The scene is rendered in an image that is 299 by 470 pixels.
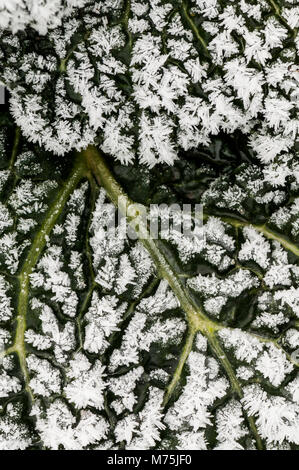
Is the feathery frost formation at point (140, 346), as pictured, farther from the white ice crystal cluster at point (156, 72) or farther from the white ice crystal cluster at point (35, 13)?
the white ice crystal cluster at point (35, 13)

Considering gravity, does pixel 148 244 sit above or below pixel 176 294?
above

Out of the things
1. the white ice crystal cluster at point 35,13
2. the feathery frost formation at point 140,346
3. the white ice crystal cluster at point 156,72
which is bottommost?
the feathery frost formation at point 140,346

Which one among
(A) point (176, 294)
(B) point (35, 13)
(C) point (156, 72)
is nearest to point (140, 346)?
(A) point (176, 294)

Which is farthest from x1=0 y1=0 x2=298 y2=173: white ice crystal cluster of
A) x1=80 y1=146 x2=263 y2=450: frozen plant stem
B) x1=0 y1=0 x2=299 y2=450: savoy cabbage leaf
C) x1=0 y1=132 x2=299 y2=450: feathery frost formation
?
x1=0 y1=132 x2=299 y2=450: feathery frost formation

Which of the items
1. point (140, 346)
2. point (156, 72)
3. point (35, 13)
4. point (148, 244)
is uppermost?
point (35, 13)

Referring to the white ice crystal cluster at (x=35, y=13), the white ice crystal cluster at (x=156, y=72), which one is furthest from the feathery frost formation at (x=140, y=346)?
the white ice crystal cluster at (x=35, y=13)

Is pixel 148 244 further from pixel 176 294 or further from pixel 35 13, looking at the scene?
pixel 35 13

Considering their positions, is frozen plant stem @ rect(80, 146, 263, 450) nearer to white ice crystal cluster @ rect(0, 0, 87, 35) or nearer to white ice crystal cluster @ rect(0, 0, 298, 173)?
white ice crystal cluster @ rect(0, 0, 298, 173)
